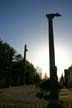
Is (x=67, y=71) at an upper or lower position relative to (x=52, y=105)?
upper

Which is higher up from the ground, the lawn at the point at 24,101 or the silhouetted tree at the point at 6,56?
the silhouetted tree at the point at 6,56

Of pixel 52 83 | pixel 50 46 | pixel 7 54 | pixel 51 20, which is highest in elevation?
pixel 7 54

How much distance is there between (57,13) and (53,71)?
4743mm

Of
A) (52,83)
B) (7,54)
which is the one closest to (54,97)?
(52,83)

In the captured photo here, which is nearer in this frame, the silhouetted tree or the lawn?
the lawn

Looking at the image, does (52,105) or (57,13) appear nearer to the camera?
(52,105)

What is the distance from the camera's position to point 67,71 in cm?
6122

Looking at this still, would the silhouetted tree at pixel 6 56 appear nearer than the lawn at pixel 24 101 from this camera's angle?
No

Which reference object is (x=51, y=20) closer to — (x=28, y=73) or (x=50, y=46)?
(x=50, y=46)

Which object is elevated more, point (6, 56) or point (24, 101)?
point (6, 56)

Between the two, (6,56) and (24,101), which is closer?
(24,101)

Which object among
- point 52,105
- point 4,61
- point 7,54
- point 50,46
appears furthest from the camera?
point 7,54

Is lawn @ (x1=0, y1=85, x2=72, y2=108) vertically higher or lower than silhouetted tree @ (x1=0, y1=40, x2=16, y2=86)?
lower

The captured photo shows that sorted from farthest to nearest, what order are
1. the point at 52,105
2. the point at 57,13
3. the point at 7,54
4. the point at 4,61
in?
1. the point at 7,54
2. the point at 4,61
3. the point at 57,13
4. the point at 52,105
